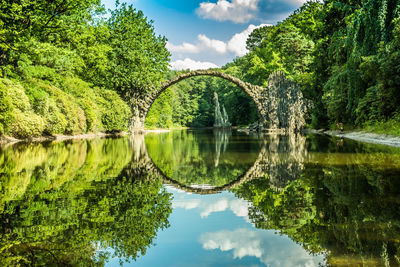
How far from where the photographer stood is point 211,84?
74250mm

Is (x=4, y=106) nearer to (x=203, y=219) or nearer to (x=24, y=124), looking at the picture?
(x=24, y=124)

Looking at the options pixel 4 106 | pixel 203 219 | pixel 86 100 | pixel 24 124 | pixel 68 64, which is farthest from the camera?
pixel 86 100

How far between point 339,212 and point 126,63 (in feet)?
85.7

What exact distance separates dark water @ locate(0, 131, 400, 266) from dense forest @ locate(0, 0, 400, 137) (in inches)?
348

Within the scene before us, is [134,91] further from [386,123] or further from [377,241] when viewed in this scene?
[377,241]

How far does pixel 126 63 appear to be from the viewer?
2698 centimetres

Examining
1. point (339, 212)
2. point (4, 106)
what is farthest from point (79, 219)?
point (4, 106)

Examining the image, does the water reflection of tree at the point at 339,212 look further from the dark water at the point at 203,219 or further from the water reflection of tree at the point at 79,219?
the water reflection of tree at the point at 79,219

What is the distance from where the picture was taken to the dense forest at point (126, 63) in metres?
12.2

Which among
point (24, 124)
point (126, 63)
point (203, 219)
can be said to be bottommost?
point (203, 219)

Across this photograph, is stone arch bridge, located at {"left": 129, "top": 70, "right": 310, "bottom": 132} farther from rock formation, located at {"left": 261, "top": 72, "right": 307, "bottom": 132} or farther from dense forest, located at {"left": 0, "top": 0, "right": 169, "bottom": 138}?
dense forest, located at {"left": 0, "top": 0, "right": 169, "bottom": 138}

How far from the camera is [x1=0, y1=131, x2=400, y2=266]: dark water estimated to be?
211cm

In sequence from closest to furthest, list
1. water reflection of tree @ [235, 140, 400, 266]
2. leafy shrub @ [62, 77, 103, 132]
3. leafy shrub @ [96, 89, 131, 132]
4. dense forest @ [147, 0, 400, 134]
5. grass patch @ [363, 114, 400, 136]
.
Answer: water reflection of tree @ [235, 140, 400, 266]
grass patch @ [363, 114, 400, 136]
dense forest @ [147, 0, 400, 134]
leafy shrub @ [62, 77, 103, 132]
leafy shrub @ [96, 89, 131, 132]

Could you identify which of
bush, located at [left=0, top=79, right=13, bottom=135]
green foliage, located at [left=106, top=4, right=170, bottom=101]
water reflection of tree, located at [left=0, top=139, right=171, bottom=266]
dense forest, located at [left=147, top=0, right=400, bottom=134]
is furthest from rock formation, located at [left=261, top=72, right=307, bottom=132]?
water reflection of tree, located at [left=0, top=139, right=171, bottom=266]
